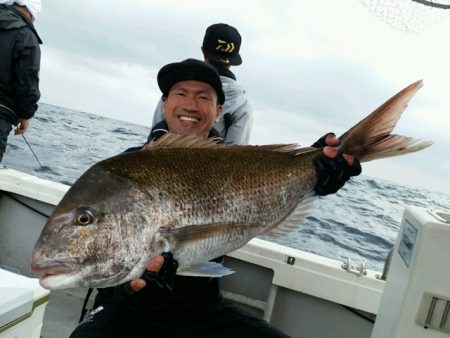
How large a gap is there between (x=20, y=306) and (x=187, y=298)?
91 centimetres

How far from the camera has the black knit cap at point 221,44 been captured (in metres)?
3.70

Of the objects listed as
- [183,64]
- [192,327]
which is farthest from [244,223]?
[183,64]

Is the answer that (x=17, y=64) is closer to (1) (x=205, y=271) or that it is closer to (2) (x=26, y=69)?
(2) (x=26, y=69)

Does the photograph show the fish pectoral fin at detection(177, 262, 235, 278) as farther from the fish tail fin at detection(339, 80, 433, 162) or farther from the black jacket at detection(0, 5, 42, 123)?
the black jacket at detection(0, 5, 42, 123)

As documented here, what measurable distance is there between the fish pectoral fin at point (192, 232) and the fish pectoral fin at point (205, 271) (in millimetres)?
148

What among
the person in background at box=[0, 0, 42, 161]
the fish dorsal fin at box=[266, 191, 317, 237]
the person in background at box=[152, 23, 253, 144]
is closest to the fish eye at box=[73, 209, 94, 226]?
the fish dorsal fin at box=[266, 191, 317, 237]

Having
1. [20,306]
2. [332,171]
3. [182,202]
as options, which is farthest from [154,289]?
[332,171]

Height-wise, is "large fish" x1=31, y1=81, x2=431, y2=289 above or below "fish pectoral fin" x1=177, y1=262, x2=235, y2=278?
above

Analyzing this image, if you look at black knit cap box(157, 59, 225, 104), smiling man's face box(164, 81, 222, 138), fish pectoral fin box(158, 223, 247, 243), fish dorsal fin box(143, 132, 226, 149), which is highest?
black knit cap box(157, 59, 225, 104)

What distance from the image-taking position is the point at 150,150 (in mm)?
1890

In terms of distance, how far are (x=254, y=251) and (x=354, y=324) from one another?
101cm

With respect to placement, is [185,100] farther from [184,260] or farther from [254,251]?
[254,251]

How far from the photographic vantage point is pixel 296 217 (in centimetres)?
213

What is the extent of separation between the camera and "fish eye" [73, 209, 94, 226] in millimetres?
1599
